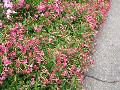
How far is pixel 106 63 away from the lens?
6305 millimetres

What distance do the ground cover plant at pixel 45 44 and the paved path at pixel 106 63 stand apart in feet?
0.61

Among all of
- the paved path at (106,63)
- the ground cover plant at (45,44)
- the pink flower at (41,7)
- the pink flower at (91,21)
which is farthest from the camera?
the pink flower at (91,21)

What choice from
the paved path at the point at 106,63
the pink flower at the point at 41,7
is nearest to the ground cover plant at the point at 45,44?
the pink flower at the point at 41,7

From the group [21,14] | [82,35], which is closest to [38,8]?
[21,14]

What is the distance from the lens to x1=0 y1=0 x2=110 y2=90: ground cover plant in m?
4.73

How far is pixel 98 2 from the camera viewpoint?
873 cm

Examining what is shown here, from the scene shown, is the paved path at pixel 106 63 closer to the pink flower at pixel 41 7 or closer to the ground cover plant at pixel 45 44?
the ground cover plant at pixel 45 44

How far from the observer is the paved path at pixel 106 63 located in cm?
567

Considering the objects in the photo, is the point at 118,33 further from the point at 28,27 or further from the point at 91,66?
the point at 28,27

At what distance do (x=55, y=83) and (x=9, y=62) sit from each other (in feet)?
2.20

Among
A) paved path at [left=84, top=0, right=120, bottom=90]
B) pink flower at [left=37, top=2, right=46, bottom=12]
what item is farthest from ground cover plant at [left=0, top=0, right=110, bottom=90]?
paved path at [left=84, top=0, right=120, bottom=90]

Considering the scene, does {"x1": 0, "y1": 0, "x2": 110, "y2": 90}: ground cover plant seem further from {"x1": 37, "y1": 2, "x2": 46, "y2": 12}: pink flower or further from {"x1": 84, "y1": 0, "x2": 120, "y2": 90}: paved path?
{"x1": 84, "y1": 0, "x2": 120, "y2": 90}: paved path

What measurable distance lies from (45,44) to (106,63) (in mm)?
1349

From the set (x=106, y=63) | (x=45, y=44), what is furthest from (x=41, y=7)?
(x=106, y=63)
